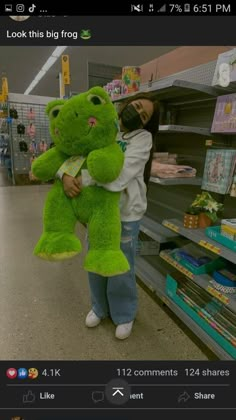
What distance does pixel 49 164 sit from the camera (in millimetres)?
983

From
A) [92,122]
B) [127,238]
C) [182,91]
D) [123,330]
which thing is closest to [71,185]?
[92,122]

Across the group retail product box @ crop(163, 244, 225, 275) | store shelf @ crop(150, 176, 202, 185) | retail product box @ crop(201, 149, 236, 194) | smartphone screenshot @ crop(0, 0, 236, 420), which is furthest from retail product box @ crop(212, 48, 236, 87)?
retail product box @ crop(163, 244, 225, 275)

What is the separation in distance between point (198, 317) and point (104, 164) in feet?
3.33

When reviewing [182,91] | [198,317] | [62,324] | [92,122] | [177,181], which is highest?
[182,91]

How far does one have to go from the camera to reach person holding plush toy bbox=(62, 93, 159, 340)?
3.33 ft

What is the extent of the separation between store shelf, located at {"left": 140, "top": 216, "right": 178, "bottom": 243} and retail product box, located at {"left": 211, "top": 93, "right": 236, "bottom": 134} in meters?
0.70

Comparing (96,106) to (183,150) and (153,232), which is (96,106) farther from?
(183,150)

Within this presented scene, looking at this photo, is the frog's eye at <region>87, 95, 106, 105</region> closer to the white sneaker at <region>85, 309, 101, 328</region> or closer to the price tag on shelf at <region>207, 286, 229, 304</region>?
the price tag on shelf at <region>207, 286, 229, 304</region>

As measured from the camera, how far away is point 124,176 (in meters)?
1.01
